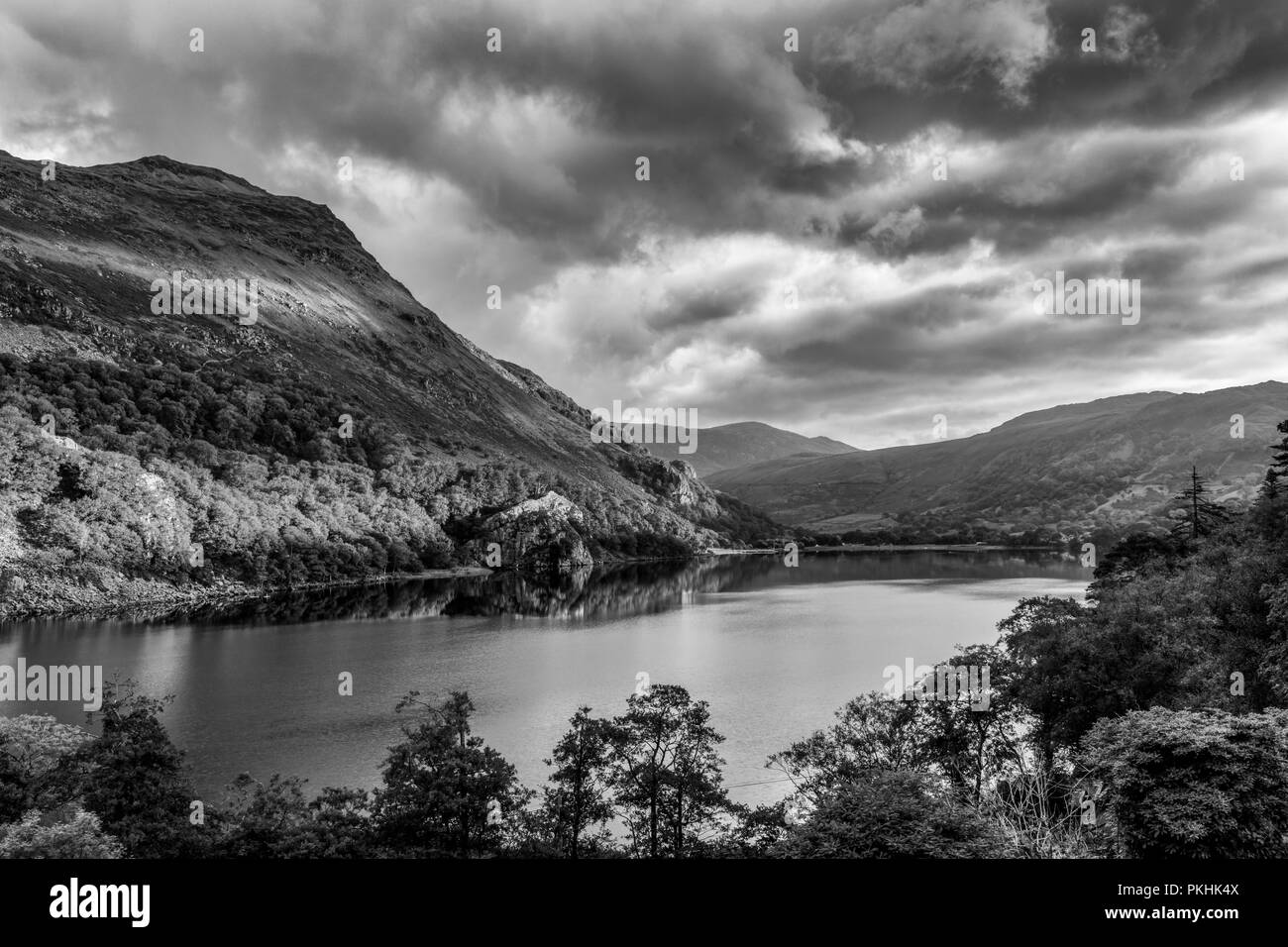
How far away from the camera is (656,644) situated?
257 feet

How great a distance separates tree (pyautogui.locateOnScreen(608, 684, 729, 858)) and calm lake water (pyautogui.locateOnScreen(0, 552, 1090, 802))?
362 centimetres

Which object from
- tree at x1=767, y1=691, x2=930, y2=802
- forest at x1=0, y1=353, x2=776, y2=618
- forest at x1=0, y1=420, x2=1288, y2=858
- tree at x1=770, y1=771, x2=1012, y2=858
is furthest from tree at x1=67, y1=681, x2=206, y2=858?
forest at x1=0, y1=353, x2=776, y2=618

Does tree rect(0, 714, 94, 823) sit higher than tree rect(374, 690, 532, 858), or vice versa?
tree rect(0, 714, 94, 823)

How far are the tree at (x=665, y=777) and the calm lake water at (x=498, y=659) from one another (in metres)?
3.62

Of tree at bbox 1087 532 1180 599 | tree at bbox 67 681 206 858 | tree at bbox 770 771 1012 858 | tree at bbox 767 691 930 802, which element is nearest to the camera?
tree at bbox 770 771 1012 858

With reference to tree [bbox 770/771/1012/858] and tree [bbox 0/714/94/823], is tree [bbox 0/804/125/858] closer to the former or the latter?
tree [bbox 0/714/94/823]

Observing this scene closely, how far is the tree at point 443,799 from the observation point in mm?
25906

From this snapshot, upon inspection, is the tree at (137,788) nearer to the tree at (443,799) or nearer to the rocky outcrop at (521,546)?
the tree at (443,799)

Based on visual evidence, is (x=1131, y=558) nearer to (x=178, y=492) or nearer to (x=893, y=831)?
(x=893, y=831)

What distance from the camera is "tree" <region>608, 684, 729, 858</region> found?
30.3 metres

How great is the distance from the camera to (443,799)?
26.5m
